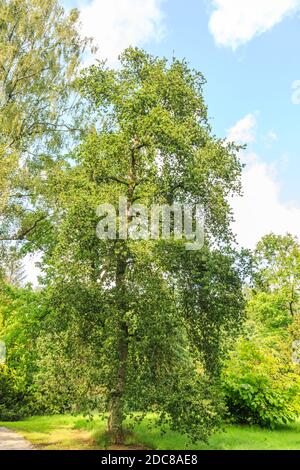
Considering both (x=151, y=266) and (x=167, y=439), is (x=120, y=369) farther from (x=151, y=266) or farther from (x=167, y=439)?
(x=151, y=266)

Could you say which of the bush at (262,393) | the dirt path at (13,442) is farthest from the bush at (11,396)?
the bush at (262,393)

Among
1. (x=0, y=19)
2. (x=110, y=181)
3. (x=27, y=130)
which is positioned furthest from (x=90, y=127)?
(x=110, y=181)

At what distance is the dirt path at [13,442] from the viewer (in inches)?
436

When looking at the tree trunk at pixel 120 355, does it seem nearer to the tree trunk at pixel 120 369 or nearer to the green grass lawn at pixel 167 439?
the tree trunk at pixel 120 369

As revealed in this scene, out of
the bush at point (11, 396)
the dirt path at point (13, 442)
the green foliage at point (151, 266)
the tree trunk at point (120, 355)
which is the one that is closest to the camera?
the green foliage at point (151, 266)

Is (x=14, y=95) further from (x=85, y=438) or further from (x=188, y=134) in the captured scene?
(x=85, y=438)

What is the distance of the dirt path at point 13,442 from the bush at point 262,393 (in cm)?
644

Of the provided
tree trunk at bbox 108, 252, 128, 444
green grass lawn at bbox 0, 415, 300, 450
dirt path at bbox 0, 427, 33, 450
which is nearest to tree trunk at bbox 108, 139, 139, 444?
tree trunk at bbox 108, 252, 128, 444

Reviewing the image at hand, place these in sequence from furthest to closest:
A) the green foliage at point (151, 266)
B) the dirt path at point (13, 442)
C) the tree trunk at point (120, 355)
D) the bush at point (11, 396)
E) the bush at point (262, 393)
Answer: the bush at point (11, 396)
the bush at point (262, 393)
the dirt path at point (13, 442)
the tree trunk at point (120, 355)
the green foliage at point (151, 266)

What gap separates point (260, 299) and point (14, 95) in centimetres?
2349

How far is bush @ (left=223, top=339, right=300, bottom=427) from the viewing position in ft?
44.8

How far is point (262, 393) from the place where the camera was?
13.9m

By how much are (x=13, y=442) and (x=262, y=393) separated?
26.1 ft

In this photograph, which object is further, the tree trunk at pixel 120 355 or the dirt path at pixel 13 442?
the dirt path at pixel 13 442
